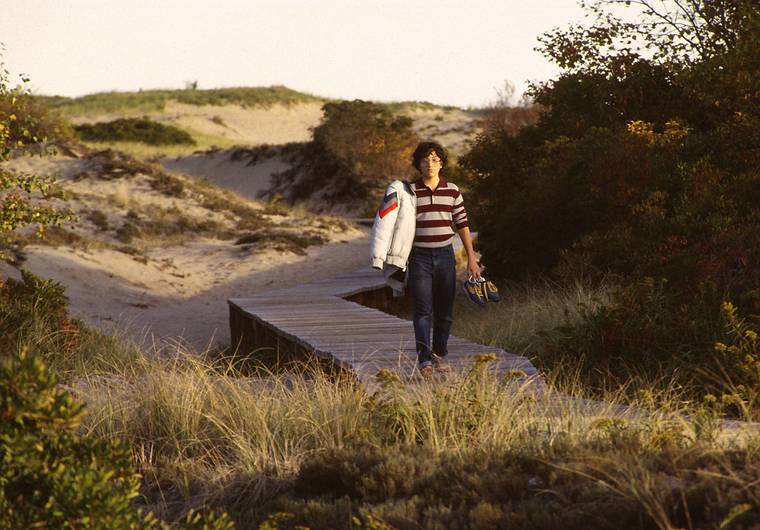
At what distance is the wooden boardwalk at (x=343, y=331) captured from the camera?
772 centimetres

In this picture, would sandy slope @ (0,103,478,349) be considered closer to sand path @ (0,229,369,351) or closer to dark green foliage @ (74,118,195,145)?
sand path @ (0,229,369,351)

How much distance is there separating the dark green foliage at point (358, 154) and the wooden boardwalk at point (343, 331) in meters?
21.2

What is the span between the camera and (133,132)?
50.2 meters

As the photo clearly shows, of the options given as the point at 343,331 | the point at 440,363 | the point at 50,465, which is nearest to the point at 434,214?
the point at 440,363

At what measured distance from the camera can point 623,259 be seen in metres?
11.8

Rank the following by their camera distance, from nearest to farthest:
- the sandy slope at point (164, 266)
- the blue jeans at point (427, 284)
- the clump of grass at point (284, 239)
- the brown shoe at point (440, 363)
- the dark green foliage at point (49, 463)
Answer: the dark green foliage at point (49, 463) < the brown shoe at point (440, 363) < the blue jeans at point (427, 284) < the sandy slope at point (164, 266) < the clump of grass at point (284, 239)

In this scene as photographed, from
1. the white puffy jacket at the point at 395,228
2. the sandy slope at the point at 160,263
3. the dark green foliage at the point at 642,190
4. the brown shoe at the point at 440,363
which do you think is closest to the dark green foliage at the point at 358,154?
the sandy slope at the point at 160,263

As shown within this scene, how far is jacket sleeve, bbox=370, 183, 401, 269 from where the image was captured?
23.4 feet

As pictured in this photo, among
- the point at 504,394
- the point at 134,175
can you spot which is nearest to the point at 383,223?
the point at 504,394

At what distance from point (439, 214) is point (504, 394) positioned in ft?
6.85

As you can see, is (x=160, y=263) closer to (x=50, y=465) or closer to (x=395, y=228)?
(x=395, y=228)

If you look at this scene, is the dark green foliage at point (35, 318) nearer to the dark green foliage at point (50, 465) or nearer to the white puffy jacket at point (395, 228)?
the white puffy jacket at point (395, 228)

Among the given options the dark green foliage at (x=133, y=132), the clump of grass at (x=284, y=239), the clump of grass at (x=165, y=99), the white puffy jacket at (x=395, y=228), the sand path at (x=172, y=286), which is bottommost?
the sand path at (x=172, y=286)

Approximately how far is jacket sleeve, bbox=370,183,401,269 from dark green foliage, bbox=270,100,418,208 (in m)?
28.3
